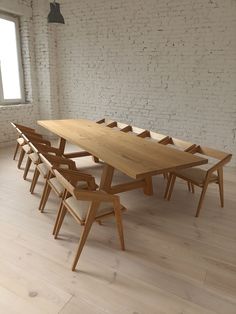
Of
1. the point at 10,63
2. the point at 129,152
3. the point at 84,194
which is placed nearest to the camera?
the point at 84,194

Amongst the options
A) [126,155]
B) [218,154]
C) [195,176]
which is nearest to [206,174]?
[195,176]

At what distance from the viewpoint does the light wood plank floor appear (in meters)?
1.60

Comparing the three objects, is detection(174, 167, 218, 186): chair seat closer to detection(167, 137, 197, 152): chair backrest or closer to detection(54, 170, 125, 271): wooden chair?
detection(167, 137, 197, 152): chair backrest

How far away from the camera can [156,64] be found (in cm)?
448

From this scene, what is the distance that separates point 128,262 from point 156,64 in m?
3.50

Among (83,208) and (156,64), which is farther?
(156,64)

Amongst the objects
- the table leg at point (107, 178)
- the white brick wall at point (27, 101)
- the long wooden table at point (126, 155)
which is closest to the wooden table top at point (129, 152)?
the long wooden table at point (126, 155)

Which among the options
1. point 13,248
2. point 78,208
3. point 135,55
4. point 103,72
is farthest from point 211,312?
point 103,72

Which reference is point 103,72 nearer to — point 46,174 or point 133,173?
point 46,174

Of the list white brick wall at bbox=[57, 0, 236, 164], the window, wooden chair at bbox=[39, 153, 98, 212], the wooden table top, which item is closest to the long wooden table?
the wooden table top

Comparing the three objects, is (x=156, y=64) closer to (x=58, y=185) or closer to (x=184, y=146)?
(x=184, y=146)

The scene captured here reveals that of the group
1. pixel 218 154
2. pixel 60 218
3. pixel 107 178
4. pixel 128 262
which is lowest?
pixel 128 262

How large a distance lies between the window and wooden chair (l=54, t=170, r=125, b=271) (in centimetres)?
397

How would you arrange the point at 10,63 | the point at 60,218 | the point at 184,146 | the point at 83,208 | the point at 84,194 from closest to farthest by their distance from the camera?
1. the point at 84,194
2. the point at 83,208
3. the point at 60,218
4. the point at 184,146
5. the point at 10,63
